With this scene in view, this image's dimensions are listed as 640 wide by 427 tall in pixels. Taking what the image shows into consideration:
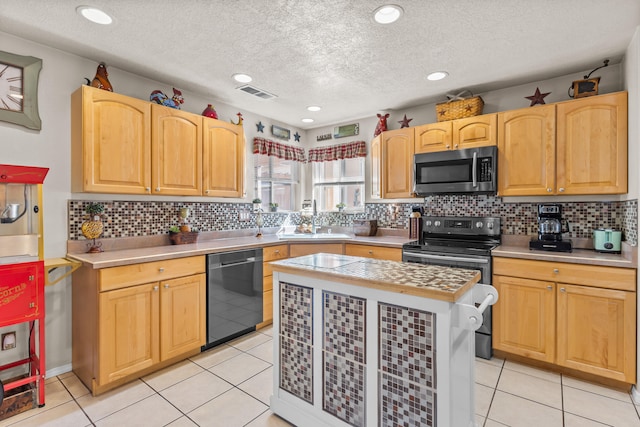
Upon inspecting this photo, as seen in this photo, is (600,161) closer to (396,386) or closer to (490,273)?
(490,273)

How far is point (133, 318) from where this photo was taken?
2.31m

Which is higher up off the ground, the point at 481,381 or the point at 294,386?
the point at 294,386

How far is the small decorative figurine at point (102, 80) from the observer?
8.06 feet

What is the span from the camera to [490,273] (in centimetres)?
270

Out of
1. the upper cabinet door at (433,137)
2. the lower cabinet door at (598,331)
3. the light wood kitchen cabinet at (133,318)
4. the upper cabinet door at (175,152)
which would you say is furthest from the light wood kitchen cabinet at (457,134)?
the light wood kitchen cabinet at (133,318)

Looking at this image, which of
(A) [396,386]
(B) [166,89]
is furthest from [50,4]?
(A) [396,386]

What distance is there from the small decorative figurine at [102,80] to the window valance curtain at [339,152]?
8.65 ft

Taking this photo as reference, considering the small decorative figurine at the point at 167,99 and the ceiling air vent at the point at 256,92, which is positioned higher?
the ceiling air vent at the point at 256,92

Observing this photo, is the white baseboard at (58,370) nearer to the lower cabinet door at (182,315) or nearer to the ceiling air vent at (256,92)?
the lower cabinet door at (182,315)

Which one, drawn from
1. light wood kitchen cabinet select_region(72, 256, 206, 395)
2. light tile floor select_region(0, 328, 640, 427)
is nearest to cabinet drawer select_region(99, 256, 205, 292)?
light wood kitchen cabinet select_region(72, 256, 206, 395)

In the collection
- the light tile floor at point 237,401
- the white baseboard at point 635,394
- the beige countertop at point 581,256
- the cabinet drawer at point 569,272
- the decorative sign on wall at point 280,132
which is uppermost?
the decorative sign on wall at point 280,132

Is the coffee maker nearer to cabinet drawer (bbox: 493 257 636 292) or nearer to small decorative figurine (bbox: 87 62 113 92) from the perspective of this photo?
cabinet drawer (bbox: 493 257 636 292)

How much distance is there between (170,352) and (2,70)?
7.71 ft

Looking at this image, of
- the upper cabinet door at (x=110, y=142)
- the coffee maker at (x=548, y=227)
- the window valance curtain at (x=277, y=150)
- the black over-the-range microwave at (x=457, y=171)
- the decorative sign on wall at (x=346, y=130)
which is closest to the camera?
the upper cabinet door at (x=110, y=142)
